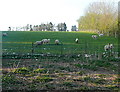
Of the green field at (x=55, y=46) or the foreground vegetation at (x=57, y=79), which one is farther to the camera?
the green field at (x=55, y=46)

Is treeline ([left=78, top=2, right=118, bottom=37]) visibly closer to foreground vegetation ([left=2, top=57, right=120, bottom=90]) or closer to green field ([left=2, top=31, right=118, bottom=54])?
green field ([left=2, top=31, right=118, bottom=54])

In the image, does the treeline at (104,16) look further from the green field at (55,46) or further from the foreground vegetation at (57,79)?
the foreground vegetation at (57,79)

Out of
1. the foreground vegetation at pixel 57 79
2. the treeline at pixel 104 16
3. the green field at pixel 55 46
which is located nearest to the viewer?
the foreground vegetation at pixel 57 79

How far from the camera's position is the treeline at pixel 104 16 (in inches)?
1474

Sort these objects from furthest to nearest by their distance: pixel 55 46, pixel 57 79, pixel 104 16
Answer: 1. pixel 104 16
2. pixel 55 46
3. pixel 57 79

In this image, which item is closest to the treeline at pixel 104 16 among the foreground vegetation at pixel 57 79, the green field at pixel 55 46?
the green field at pixel 55 46

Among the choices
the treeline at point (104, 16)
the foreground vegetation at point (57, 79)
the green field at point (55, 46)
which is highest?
the treeline at point (104, 16)

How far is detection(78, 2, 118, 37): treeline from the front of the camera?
3745cm

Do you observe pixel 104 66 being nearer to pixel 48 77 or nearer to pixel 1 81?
pixel 48 77

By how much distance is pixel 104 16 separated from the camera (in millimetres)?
39344

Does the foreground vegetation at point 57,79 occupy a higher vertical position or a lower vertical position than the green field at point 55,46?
lower

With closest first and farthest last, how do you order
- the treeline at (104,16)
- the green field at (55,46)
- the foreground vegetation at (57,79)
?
the foreground vegetation at (57,79), the green field at (55,46), the treeline at (104,16)

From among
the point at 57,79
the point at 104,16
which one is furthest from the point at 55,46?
the point at 104,16

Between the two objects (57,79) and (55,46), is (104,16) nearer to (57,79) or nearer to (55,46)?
(55,46)
